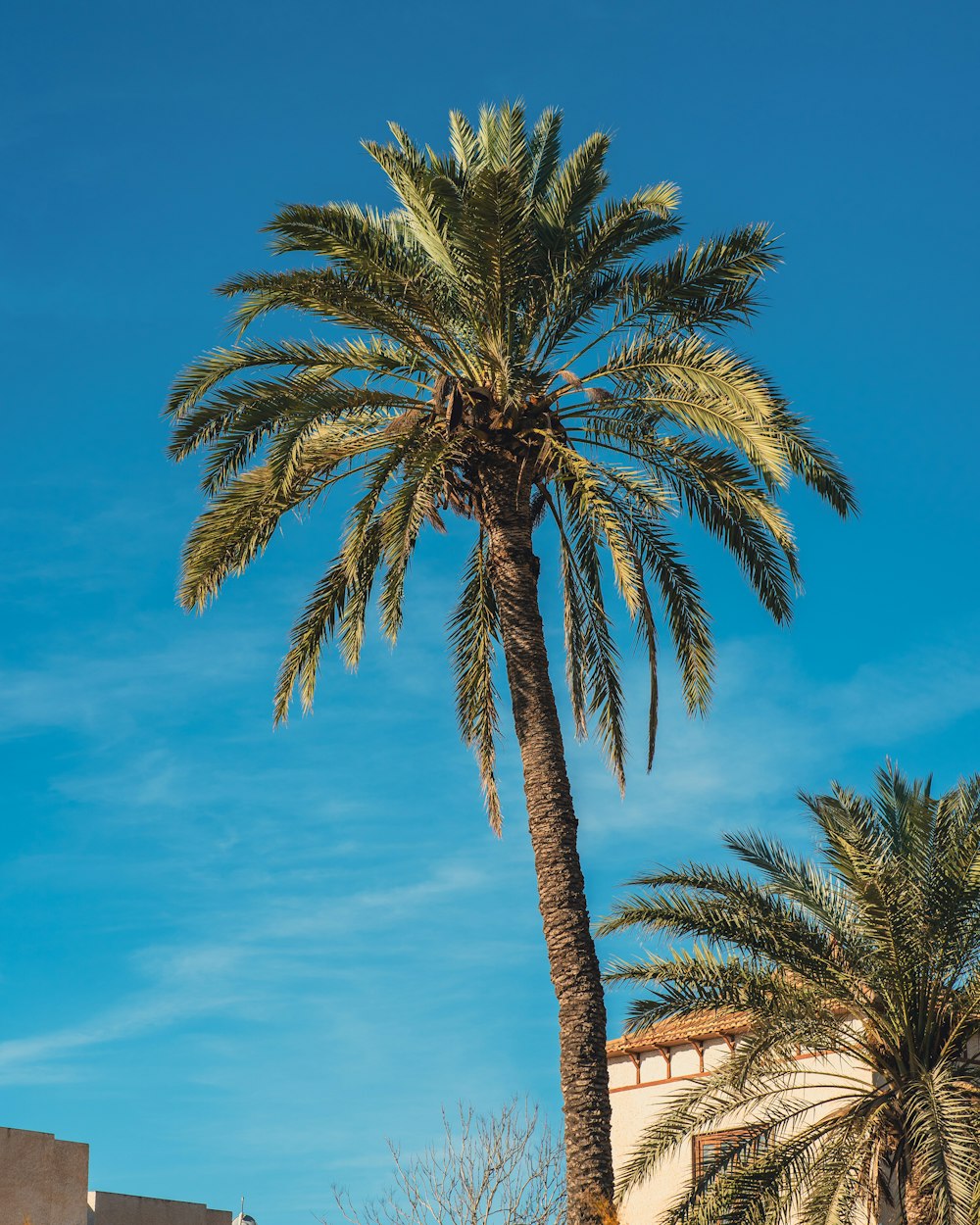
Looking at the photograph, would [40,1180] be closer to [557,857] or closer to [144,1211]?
[144,1211]

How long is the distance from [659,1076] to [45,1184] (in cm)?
982

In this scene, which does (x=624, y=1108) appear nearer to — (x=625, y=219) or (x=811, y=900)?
(x=811, y=900)

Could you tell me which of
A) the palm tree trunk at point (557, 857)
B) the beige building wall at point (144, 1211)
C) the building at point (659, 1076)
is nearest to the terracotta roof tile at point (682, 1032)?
the building at point (659, 1076)

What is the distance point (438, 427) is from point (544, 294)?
216 cm

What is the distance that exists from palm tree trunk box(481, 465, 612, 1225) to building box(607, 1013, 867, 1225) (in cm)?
984

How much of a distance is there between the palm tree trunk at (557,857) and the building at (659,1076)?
9.84 m

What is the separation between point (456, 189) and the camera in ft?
56.6

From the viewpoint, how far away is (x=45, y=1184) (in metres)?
22.0

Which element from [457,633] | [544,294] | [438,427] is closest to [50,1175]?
[457,633]

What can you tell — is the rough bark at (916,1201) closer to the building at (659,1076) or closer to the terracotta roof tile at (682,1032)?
the building at (659,1076)

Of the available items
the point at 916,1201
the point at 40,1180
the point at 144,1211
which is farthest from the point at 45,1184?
the point at 916,1201

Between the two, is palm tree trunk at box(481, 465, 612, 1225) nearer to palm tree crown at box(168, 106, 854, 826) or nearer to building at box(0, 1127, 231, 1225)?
palm tree crown at box(168, 106, 854, 826)

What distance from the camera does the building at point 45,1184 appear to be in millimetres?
21641

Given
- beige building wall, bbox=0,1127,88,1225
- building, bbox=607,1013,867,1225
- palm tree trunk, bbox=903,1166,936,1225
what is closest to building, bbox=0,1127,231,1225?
beige building wall, bbox=0,1127,88,1225
